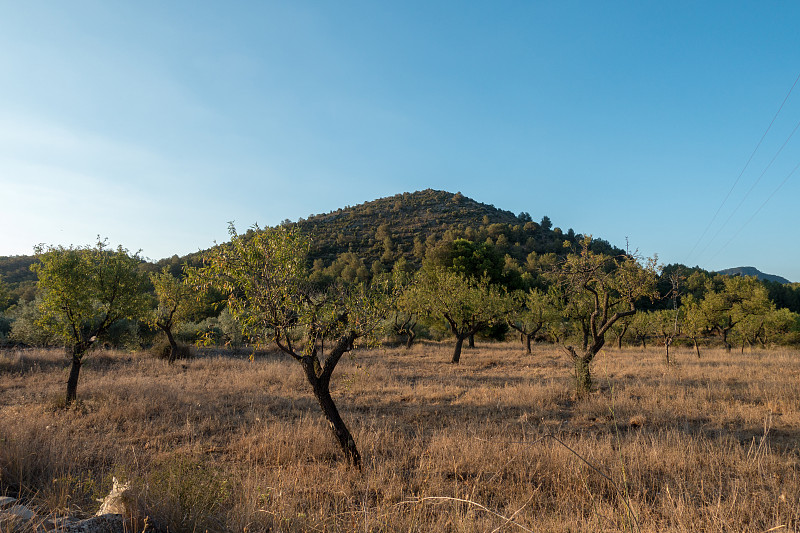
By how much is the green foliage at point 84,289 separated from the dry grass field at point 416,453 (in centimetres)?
249

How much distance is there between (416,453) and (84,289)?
1297cm

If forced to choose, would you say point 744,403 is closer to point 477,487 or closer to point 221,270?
point 477,487

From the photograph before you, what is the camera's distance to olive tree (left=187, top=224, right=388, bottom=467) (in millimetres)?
7605

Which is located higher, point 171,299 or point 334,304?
point 334,304

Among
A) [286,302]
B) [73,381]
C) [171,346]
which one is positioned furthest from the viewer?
[171,346]

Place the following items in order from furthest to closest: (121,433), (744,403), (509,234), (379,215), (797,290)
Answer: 1. (379,215)
2. (509,234)
3. (797,290)
4. (744,403)
5. (121,433)

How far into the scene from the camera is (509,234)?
298 feet

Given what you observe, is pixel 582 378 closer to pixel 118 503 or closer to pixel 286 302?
pixel 286 302

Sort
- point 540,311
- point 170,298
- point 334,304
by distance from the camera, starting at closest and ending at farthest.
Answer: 1. point 334,304
2. point 170,298
3. point 540,311

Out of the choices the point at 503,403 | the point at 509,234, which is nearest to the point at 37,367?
the point at 503,403

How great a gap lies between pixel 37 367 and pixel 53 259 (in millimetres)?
10417

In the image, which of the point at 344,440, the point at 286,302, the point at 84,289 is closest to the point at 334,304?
the point at 286,302

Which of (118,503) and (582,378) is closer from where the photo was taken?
(118,503)

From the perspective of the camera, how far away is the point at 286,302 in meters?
7.76
